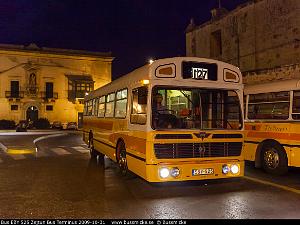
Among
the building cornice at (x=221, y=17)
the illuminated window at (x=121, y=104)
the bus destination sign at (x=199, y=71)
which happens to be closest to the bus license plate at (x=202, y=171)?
the bus destination sign at (x=199, y=71)

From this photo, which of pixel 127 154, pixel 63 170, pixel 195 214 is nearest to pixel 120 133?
pixel 127 154

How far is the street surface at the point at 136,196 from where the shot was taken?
22.2 ft

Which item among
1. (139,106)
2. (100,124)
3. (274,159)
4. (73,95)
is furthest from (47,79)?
(139,106)

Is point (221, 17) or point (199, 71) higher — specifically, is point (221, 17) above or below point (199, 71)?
above

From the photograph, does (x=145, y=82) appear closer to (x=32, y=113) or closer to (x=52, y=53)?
(x=32, y=113)

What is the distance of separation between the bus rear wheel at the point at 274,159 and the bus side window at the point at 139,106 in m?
4.58

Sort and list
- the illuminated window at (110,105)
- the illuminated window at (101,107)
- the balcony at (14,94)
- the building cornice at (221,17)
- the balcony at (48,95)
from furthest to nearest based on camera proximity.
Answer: the balcony at (48,95), the balcony at (14,94), the building cornice at (221,17), the illuminated window at (101,107), the illuminated window at (110,105)

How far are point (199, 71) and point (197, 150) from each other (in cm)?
187

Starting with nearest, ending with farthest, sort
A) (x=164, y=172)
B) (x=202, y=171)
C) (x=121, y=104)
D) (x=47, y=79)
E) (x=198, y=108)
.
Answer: (x=164, y=172), (x=202, y=171), (x=198, y=108), (x=121, y=104), (x=47, y=79)

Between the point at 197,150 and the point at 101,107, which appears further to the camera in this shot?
the point at 101,107

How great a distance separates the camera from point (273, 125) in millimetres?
11031

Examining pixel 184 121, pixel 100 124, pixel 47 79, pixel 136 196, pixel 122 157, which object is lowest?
pixel 136 196

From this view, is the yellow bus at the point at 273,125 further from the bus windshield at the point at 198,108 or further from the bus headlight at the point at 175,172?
the bus headlight at the point at 175,172

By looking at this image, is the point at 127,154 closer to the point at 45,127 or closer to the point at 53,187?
the point at 53,187
